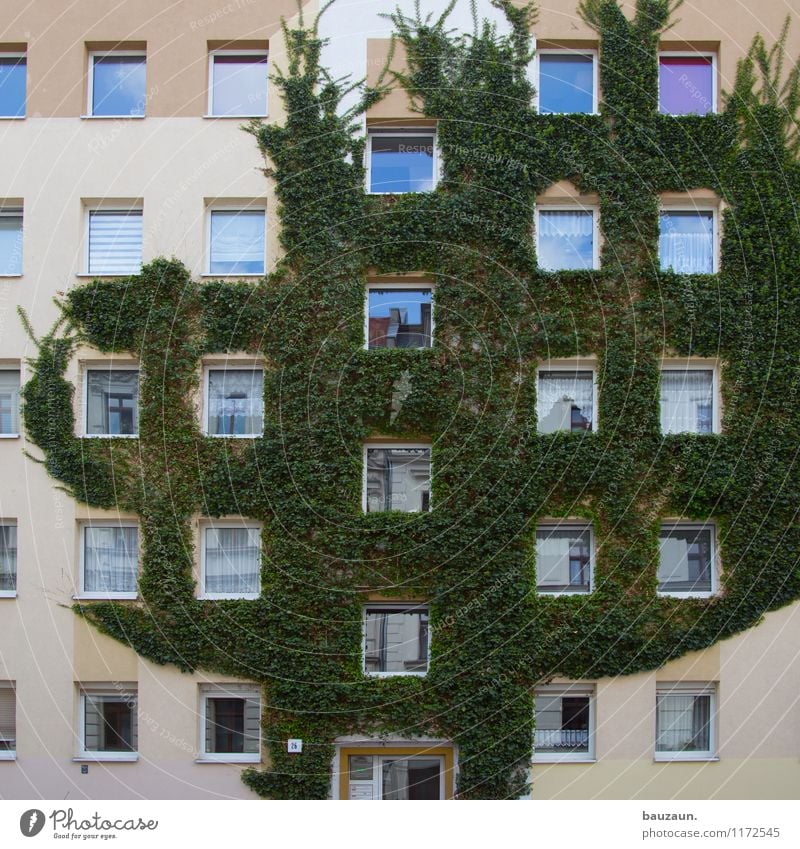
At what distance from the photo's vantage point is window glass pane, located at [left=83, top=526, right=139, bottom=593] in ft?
47.8

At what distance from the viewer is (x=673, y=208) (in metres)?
14.7

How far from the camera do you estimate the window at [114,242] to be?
15.0 meters

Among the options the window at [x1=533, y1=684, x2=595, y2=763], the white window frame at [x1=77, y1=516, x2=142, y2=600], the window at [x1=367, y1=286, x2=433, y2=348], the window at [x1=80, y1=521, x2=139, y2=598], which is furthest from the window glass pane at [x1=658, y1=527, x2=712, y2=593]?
the window at [x1=80, y1=521, x2=139, y2=598]

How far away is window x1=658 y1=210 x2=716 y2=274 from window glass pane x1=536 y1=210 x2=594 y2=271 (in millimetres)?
1158

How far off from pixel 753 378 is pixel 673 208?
3028 mm

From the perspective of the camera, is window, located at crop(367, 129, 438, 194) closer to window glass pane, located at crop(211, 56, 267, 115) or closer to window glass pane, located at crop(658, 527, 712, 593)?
window glass pane, located at crop(211, 56, 267, 115)

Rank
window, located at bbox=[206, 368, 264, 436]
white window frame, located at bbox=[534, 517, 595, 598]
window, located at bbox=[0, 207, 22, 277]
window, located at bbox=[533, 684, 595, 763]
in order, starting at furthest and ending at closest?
window, located at bbox=[0, 207, 22, 277] < window, located at bbox=[206, 368, 264, 436] < white window frame, located at bbox=[534, 517, 595, 598] < window, located at bbox=[533, 684, 595, 763]

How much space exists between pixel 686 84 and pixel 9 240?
11497 millimetres

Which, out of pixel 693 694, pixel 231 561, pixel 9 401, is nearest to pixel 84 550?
pixel 231 561

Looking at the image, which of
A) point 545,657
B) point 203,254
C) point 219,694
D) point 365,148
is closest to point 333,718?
point 219,694

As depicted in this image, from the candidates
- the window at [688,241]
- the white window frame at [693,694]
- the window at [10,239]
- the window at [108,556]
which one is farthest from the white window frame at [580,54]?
the window at [108,556]

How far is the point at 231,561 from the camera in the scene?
14.5 m

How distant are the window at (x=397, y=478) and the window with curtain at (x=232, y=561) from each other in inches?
77.0

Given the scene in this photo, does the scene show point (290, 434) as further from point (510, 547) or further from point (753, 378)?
point (753, 378)
